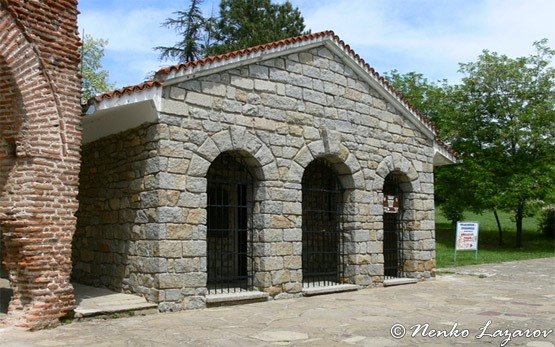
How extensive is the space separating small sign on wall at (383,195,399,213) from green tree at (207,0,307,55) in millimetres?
16756

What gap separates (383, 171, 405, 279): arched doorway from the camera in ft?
36.8

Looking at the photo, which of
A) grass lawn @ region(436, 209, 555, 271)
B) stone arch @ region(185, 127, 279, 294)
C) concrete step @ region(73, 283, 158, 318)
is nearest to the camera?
concrete step @ region(73, 283, 158, 318)

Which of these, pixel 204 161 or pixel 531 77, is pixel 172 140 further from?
pixel 531 77

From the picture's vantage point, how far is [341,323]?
265 inches

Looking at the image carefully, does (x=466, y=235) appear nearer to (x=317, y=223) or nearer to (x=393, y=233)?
(x=393, y=233)

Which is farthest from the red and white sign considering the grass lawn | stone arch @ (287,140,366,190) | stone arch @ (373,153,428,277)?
stone arch @ (287,140,366,190)

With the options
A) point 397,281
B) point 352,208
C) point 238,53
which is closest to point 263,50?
point 238,53

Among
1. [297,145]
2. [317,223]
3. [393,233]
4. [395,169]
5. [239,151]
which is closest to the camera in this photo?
[239,151]

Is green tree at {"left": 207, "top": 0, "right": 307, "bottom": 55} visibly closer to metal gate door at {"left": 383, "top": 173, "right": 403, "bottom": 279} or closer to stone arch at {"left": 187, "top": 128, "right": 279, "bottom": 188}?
metal gate door at {"left": 383, "top": 173, "right": 403, "bottom": 279}

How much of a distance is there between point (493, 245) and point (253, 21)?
A: 51.2 feet

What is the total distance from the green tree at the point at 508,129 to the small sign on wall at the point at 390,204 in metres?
13.0

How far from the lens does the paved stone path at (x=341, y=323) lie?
5719 millimetres

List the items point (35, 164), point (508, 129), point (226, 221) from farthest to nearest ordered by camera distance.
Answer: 1. point (508, 129)
2. point (226, 221)
3. point (35, 164)

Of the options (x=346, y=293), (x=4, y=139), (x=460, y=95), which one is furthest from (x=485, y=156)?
(x=4, y=139)
